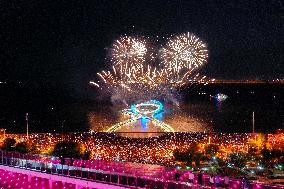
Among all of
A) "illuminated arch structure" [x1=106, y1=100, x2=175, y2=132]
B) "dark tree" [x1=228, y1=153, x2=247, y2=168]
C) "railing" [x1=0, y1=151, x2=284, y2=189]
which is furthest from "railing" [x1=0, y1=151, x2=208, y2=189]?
"illuminated arch structure" [x1=106, y1=100, x2=175, y2=132]

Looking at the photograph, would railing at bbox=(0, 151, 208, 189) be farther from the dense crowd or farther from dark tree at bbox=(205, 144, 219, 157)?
dark tree at bbox=(205, 144, 219, 157)

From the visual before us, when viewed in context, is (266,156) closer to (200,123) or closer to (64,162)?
(64,162)

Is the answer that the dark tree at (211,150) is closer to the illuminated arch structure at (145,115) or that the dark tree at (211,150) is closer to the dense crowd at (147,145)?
the dense crowd at (147,145)

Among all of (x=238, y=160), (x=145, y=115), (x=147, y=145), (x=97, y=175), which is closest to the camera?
(x=97, y=175)

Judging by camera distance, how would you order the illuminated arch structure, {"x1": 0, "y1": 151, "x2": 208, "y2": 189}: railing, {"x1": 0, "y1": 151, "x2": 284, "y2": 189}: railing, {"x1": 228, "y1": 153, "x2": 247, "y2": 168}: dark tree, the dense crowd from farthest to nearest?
the illuminated arch structure
the dense crowd
{"x1": 228, "y1": 153, "x2": 247, "y2": 168}: dark tree
{"x1": 0, "y1": 151, "x2": 208, "y2": 189}: railing
{"x1": 0, "y1": 151, "x2": 284, "y2": 189}: railing

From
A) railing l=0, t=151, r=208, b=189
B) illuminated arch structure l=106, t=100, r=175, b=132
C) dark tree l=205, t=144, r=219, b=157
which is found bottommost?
railing l=0, t=151, r=208, b=189

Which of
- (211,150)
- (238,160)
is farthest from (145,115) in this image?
(238,160)

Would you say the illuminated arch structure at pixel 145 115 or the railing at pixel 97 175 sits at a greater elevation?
the illuminated arch structure at pixel 145 115

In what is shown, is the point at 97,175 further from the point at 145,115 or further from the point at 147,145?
the point at 145,115

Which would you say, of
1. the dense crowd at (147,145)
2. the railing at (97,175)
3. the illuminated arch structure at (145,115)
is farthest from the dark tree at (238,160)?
the illuminated arch structure at (145,115)

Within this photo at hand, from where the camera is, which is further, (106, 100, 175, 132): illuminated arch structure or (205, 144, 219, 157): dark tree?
(106, 100, 175, 132): illuminated arch structure

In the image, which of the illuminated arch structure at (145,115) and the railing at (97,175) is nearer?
the railing at (97,175)

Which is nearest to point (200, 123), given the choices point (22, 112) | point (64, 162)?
point (22, 112)

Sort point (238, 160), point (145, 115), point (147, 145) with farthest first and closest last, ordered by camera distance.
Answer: point (145, 115) < point (147, 145) < point (238, 160)
